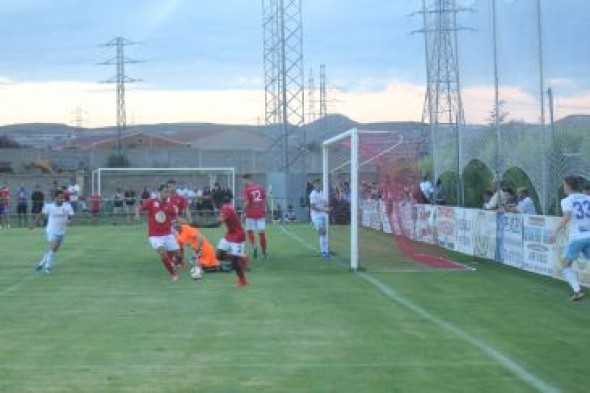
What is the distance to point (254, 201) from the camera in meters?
21.7

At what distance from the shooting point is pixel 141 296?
14.8 metres

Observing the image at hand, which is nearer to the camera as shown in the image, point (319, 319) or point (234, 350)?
point (234, 350)

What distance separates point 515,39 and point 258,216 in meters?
7.11

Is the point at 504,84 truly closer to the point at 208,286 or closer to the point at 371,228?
the point at 208,286

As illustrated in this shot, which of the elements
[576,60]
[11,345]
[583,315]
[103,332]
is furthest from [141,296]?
[576,60]

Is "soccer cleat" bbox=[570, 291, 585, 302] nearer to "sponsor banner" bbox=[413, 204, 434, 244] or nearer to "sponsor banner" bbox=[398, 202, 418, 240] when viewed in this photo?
"sponsor banner" bbox=[413, 204, 434, 244]

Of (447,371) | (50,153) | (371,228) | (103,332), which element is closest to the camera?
(447,371)

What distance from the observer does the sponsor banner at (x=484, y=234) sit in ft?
67.2

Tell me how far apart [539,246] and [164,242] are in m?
7.13

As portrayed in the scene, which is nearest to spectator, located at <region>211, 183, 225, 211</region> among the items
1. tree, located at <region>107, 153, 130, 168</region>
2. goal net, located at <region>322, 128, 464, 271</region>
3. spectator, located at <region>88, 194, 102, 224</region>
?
goal net, located at <region>322, 128, 464, 271</region>

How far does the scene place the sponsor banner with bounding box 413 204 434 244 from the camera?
26191mm

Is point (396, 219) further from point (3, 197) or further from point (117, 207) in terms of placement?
point (117, 207)

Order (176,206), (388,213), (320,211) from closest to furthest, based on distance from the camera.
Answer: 1. (176,206)
2. (320,211)
3. (388,213)

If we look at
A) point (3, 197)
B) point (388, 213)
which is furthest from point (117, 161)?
point (388, 213)
